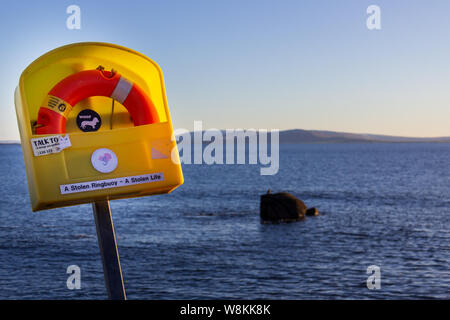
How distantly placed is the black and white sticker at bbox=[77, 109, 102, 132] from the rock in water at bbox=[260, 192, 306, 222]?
53777 millimetres

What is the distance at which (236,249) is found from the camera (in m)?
45.0

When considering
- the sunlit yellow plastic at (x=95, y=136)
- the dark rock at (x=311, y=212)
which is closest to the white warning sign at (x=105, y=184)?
the sunlit yellow plastic at (x=95, y=136)

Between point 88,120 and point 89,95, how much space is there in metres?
0.11

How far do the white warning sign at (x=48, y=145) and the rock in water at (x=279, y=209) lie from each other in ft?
177

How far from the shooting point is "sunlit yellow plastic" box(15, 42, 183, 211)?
2041mm

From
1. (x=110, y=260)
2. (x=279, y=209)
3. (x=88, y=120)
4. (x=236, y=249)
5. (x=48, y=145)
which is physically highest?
(x=88, y=120)

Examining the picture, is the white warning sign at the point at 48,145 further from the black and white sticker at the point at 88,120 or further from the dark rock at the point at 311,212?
the dark rock at the point at 311,212

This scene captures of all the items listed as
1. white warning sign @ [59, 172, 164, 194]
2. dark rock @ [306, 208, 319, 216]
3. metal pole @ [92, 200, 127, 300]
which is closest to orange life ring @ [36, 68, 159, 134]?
white warning sign @ [59, 172, 164, 194]

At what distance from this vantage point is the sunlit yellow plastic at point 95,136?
2041 mm

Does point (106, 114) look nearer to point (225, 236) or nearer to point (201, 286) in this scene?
point (201, 286)

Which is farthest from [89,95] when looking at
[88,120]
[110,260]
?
[110,260]

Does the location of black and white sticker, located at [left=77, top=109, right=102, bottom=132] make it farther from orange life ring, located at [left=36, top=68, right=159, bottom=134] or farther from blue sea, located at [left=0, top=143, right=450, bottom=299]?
blue sea, located at [left=0, top=143, right=450, bottom=299]

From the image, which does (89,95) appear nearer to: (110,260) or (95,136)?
(95,136)

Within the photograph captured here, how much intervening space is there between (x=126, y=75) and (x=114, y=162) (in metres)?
0.47
